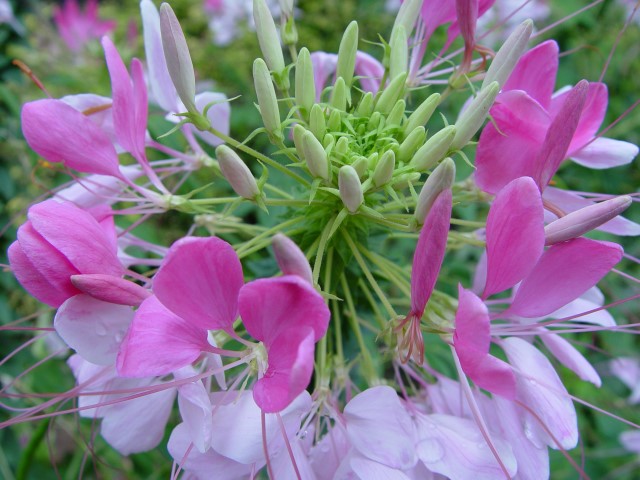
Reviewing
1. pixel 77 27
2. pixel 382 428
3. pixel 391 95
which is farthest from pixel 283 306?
pixel 77 27

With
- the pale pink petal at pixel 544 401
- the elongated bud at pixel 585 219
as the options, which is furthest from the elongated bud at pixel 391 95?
the pale pink petal at pixel 544 401

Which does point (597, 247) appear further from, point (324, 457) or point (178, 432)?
point (178, 432)

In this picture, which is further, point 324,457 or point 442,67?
point 442,67

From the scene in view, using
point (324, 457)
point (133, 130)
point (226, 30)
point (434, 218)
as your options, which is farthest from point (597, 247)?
point (226, 30)

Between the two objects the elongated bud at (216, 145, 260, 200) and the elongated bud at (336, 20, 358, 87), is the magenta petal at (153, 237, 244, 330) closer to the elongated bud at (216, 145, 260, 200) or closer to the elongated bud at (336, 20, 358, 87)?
the elongated bud at (216, 145, 260, 200)

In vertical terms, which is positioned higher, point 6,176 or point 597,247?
point 597,247

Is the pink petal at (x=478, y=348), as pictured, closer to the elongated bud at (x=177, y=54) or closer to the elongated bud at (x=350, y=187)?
the elongated bud at (x=350, y=187)

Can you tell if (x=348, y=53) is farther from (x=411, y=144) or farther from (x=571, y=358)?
(x=571, y=358)
